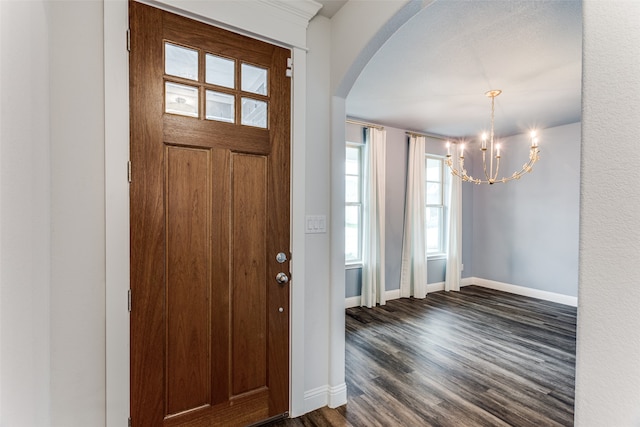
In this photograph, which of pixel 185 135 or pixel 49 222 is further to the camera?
pixel 185 135

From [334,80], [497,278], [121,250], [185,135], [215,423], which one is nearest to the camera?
[121,250]

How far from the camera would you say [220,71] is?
5.19 ft

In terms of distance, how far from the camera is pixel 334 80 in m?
1.91

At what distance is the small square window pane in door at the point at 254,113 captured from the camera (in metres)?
1.65

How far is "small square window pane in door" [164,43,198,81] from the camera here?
4.74 feet

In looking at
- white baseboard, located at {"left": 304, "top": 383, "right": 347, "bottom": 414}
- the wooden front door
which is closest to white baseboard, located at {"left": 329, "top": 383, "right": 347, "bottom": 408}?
white baseboard, located at {"left": 304, "top": 383, "right": 347, "bottom": 414}

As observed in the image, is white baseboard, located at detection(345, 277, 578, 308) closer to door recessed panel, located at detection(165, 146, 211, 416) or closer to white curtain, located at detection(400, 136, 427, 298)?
white curtain, located at detection(400, 136, 427, 298)

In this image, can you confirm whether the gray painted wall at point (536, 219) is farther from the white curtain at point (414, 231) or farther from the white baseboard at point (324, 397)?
the white baseboard at point (324, 397)

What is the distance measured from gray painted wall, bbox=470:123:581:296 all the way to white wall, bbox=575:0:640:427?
168 inches

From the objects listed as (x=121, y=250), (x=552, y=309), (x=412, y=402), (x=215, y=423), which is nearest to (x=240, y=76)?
(x=121, y=250)

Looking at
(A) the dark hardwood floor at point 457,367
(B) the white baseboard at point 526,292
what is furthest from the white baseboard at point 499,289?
(A) the dark hardwood floor at point 457,367

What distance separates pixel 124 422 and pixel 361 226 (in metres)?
3.40

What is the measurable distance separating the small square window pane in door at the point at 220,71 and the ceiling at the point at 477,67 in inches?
49.6

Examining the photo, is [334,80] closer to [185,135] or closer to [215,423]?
[185,135]
